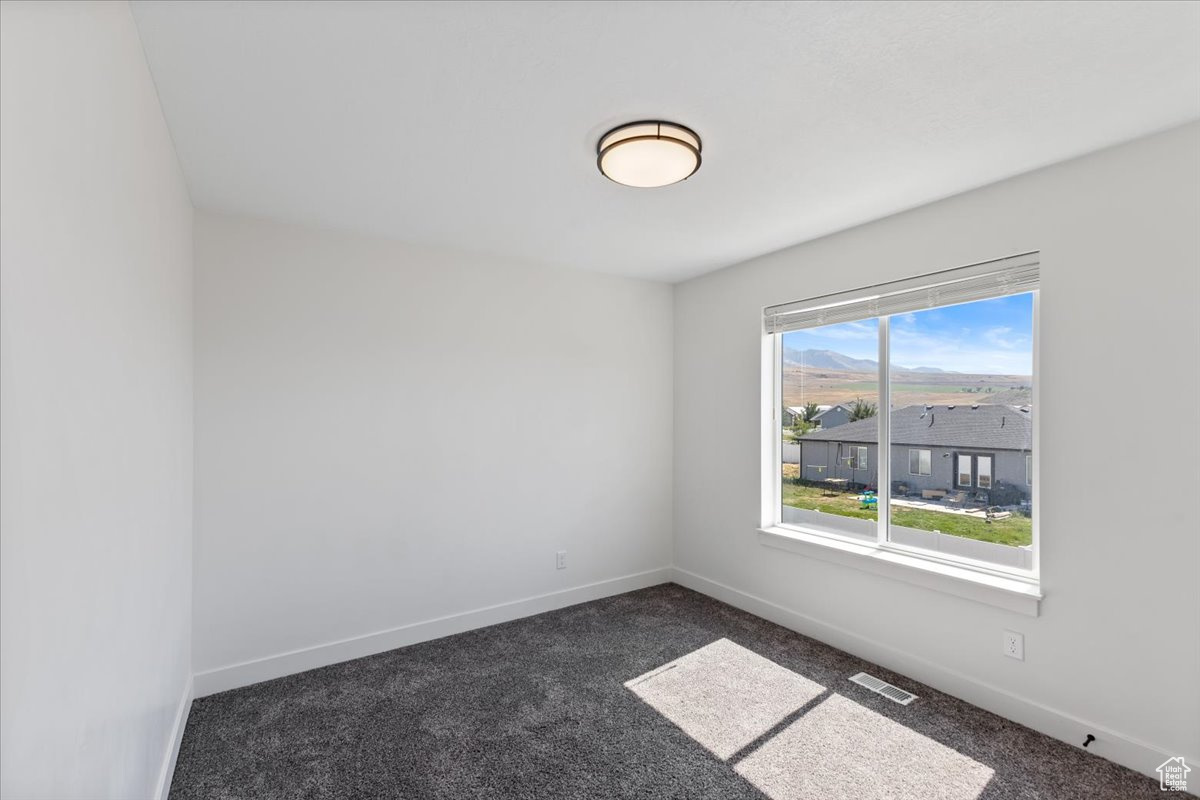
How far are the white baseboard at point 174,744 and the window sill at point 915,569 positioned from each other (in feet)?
10.6

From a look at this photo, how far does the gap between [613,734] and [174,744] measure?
5.88ft

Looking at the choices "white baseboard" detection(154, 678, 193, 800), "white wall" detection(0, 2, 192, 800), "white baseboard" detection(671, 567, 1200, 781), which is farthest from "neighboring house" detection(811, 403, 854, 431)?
"white baseboard" detection(154, 678, 193, 800)

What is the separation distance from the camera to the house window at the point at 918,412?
270 centimetres

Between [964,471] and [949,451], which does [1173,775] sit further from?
[949,451]

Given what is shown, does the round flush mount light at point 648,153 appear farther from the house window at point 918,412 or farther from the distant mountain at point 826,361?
the distant mountain at point 826,361

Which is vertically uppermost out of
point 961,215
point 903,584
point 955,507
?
point 961,215

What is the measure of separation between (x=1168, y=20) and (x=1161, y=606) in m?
2.03

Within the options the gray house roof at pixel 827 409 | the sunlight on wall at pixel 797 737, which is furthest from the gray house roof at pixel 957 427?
the sunlight on wall at pixel 797 737

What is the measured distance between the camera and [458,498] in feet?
11.8

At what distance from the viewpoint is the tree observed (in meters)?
3.36

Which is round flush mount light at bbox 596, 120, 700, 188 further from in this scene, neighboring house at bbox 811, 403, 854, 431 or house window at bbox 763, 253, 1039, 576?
neighboring house at bbox 811, 403, 854, 431

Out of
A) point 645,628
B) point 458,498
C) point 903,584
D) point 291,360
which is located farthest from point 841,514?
point 291,360

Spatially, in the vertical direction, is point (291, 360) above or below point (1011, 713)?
above

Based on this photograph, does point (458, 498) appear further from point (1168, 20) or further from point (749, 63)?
point (1168, 20)
